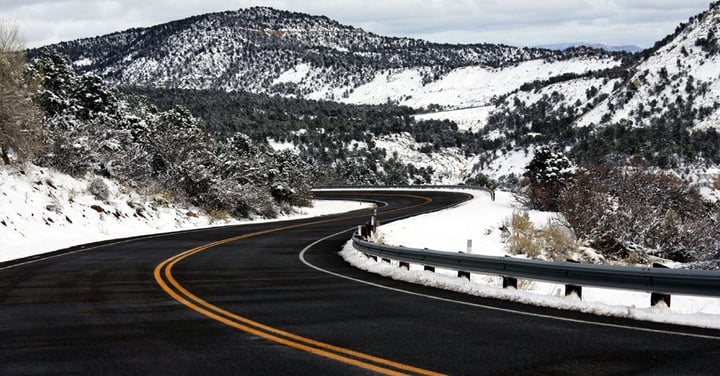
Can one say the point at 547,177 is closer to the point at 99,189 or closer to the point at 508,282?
the point at 99,189

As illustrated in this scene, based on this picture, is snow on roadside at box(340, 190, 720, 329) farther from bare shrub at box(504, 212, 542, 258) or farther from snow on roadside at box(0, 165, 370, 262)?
snow on roadside at box(0, 165, 370, 262)

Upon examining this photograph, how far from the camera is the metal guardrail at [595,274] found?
802cm

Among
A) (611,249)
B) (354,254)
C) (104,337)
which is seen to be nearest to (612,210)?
(611,249)

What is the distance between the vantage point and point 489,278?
53.9 feet

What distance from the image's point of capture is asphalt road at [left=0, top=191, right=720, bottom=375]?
5.94 m

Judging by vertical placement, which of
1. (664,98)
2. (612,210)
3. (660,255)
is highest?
(664,98)

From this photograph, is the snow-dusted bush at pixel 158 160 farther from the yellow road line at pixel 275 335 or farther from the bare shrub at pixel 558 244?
the yellow road line at pixel 275 335

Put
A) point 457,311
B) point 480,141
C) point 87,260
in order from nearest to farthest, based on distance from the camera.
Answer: point 457,311, point 87,260, point 480,141

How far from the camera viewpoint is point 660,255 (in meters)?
30.4

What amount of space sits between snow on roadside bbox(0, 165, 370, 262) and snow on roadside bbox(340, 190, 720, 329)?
1045cm

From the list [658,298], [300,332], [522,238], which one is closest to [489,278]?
[658,298]

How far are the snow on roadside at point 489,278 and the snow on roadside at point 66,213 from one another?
10.4m

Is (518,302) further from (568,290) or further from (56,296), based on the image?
(56,296)

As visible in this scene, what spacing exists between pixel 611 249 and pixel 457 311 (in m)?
24.4
